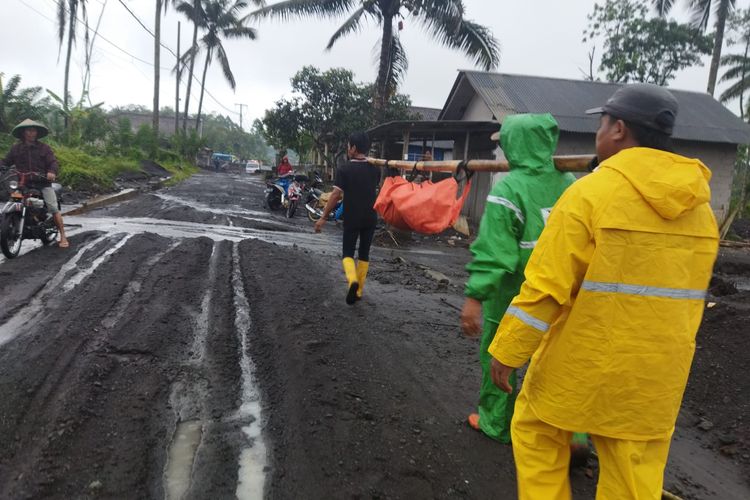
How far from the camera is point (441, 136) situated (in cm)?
1698

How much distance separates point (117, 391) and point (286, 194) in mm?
13178

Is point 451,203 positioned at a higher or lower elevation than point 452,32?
lower

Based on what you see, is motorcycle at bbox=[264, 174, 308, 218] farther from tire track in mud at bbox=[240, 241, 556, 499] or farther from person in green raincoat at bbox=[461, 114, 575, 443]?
person in green raincoat at bbox=[461, 114, 575, 443]

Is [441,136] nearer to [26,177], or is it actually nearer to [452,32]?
[452,32]

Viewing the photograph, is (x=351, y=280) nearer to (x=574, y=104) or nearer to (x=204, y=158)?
(x=574, y=104)

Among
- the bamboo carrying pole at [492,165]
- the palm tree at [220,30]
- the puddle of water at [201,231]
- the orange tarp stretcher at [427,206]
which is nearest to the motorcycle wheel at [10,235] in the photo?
the puddle of water at [201,231]

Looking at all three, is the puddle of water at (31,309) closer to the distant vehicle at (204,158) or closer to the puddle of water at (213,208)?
the puddle of water at (213,208)

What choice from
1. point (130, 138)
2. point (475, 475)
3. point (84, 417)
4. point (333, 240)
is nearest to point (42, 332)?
point (84, 417)

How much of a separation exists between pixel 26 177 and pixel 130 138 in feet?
69.9

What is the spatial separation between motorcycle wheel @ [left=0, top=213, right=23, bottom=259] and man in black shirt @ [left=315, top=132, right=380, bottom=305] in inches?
172

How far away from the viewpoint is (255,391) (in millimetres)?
3518

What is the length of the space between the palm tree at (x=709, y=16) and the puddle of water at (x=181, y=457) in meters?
24.1

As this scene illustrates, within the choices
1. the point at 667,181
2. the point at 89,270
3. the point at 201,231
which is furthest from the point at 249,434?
the point at 201,231

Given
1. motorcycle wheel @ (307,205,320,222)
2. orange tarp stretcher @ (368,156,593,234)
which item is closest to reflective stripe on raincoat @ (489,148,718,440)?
orange tarp stretcher @ (368,156,593,234)
